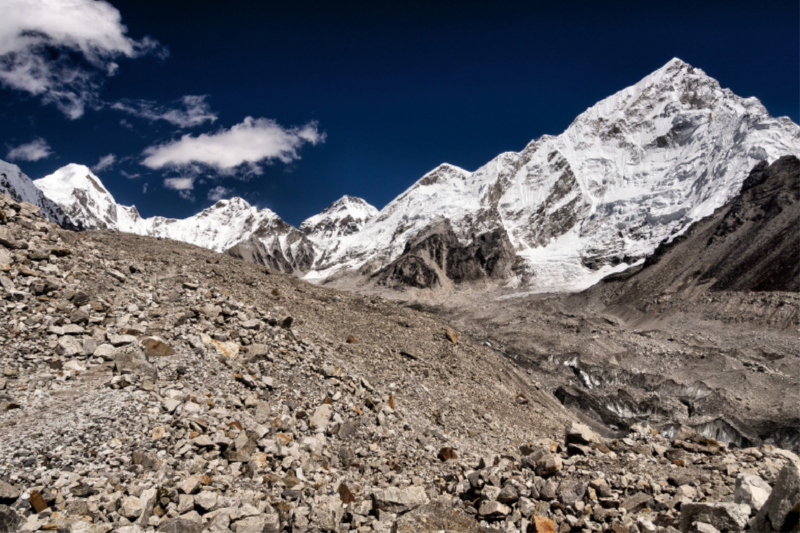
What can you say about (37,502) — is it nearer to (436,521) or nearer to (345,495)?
(345,495)

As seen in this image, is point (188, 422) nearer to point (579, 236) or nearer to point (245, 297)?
point (245, 297)

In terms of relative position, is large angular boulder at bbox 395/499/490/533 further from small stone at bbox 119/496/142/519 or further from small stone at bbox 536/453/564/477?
small stone at bbox 119/496/142/519

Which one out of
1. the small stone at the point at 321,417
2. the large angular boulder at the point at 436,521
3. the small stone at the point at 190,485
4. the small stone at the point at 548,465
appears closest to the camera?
the small stone at the point at 190,485

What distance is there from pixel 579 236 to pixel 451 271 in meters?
49.2

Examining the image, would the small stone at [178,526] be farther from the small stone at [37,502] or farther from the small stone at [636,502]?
the small stone at [636,502]

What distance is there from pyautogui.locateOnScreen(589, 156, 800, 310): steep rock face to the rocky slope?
238ft

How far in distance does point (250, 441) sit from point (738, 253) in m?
93.8

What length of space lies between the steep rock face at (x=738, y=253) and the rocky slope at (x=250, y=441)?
72503 mm

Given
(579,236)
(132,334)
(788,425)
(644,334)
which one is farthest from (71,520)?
(579,236)

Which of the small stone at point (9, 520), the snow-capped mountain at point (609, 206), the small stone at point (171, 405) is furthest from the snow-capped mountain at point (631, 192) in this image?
the small stone at point (9, 520)

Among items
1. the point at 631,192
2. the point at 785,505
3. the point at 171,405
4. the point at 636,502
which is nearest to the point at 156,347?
the point at 171,405

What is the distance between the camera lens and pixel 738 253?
79.3 m

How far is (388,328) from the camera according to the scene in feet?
59.7

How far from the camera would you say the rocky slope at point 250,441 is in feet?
23.3
